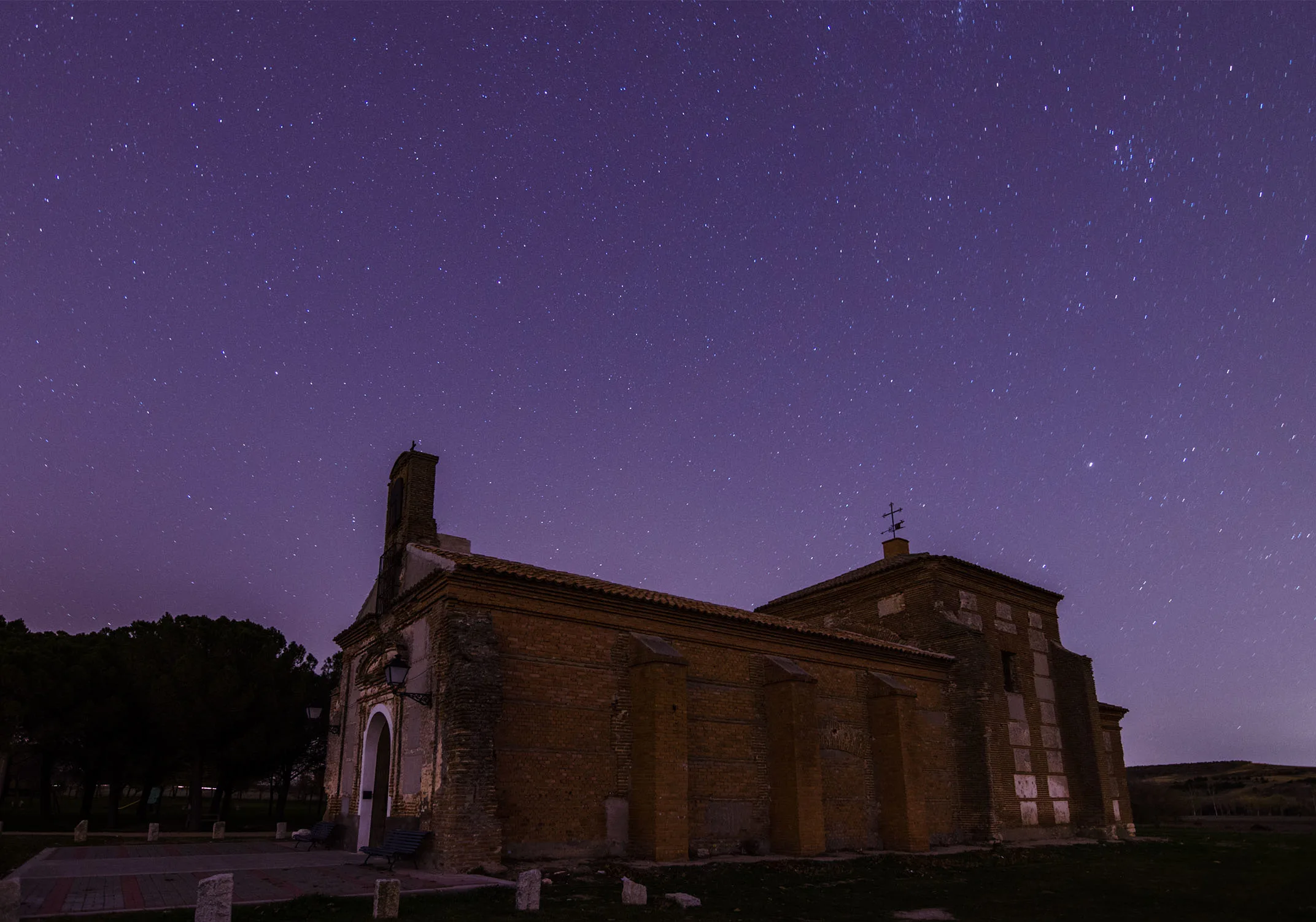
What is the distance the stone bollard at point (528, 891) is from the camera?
9016 mm

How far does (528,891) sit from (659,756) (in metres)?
5.17

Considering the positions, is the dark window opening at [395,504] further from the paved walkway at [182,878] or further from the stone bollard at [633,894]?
the stone bollard at [633,894]

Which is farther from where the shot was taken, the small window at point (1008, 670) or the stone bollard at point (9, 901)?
the small window at point (1008, 670)

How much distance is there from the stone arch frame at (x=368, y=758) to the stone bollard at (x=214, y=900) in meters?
7.97

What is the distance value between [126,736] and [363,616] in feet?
59.8

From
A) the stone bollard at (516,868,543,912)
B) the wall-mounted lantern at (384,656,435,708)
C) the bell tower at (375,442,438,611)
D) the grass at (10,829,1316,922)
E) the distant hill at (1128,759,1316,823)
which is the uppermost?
the bell tower at (375,442,438,611)

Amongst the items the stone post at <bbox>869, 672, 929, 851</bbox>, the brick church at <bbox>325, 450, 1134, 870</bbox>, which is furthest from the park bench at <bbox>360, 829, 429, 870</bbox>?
the stone post at <bbox>869, 672, 929, 851</bbox>

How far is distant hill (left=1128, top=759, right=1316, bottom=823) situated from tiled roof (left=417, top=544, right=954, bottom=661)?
32.4 metres

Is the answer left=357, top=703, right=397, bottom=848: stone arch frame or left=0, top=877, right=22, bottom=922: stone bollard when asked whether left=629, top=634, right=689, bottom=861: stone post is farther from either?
left=0, top=877, right=22, bottom=922: stone bollard

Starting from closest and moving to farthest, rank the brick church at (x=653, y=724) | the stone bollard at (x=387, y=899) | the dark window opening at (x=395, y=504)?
the stone bollard at (x=387, y=899) < the brick church at (x=653, y=724) < the dark window opening at (x=395, y=504)

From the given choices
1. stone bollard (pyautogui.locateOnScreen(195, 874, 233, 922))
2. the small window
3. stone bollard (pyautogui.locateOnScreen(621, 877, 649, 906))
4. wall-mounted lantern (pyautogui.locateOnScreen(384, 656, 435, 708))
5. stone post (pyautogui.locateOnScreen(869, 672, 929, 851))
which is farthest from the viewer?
the small window

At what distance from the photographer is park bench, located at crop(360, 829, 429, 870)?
40.1 feet

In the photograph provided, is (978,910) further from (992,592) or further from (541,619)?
(992,592)

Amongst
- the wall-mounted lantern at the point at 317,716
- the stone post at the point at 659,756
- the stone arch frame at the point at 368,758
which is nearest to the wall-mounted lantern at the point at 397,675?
the stone arch frame at the point at 368,758
